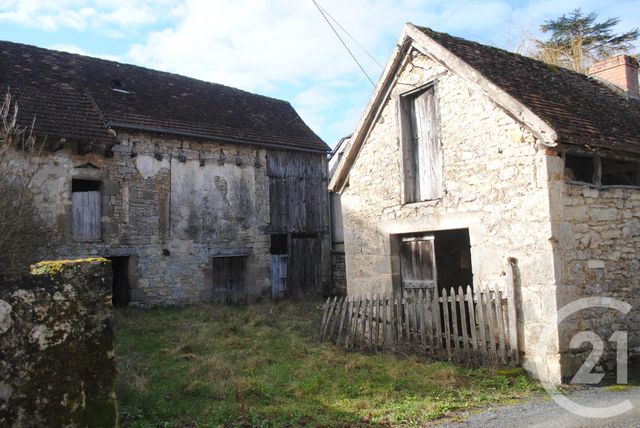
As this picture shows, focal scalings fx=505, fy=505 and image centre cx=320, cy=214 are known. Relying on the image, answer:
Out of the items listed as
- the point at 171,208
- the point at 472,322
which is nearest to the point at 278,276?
the point at 171,208

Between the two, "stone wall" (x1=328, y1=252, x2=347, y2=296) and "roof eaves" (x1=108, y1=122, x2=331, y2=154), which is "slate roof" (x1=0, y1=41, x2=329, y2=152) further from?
"stone wall" (x1=328, y1=252, x2=347, y2=296)

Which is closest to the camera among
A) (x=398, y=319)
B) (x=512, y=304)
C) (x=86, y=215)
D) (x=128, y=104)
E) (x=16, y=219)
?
(x=512, y=304)

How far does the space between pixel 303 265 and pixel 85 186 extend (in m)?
7.27

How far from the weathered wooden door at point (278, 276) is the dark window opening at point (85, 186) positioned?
19.2ft

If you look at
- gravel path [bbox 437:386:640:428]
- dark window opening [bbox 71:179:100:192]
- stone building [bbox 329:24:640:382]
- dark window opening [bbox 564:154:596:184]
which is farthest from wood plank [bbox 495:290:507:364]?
dark window opening [bbox 71:179:100:192]

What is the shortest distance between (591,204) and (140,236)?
11.3 meters

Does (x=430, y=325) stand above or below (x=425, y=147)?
below

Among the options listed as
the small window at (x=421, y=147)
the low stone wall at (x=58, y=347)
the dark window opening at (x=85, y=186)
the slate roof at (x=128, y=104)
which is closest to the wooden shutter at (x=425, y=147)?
the small window at (x=421, y=147)

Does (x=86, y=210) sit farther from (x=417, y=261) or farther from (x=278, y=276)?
(x=417, y=261)

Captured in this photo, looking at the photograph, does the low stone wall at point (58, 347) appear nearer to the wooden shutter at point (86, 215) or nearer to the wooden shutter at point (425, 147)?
the wooden shutter at point (425, 147)

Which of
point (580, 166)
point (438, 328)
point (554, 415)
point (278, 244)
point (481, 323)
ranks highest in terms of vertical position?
point (580, 166)

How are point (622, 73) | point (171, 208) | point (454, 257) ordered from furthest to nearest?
point (171, 208), point (454, 257), point (622, 73)

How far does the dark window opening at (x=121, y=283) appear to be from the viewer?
13797 millimetres

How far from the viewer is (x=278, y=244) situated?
16969 mm
